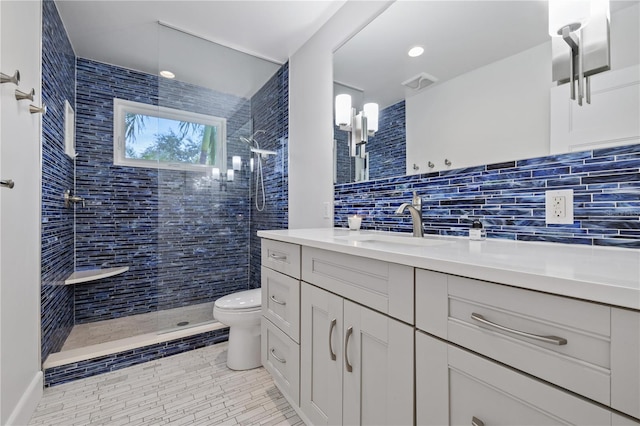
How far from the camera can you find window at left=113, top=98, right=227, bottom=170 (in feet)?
7.81

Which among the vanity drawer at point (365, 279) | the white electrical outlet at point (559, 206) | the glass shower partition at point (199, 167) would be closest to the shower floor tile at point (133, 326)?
the glass shower partition at point (199, 167)

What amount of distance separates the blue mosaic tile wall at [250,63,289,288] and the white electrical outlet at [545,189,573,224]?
1918 mm

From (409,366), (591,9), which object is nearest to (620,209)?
(591,9)

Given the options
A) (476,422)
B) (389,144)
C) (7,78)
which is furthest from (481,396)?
(7,78)

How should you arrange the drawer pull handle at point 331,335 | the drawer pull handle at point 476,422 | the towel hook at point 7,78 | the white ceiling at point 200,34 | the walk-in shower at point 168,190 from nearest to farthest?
the drawer pull handle at point 476,422 → the drawer pull handle at point 331,335 → the towel hook at point 7,78 → the white ceiling at point 200,34 → the walk-in shower at point 168,190

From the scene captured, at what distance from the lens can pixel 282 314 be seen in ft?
4.70

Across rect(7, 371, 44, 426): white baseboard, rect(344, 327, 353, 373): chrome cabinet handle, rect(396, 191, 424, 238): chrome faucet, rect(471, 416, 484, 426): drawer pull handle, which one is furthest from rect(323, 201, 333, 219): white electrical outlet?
rect(7, 371, 44, 426): white baseboard

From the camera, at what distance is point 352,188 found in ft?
6.12

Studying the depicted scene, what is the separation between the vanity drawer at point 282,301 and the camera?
4.30 ft

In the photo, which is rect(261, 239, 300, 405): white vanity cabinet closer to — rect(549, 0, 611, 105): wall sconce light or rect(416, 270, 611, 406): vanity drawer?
rect(416, 270, 611, 406): vanity drawer

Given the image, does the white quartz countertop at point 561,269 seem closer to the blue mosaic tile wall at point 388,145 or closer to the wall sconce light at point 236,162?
the blue mosaic tile wall at point 388,145

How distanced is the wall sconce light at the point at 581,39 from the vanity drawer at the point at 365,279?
0.85 meters

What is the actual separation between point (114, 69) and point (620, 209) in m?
3.65

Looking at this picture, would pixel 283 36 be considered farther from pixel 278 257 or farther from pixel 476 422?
pixel 476 422
